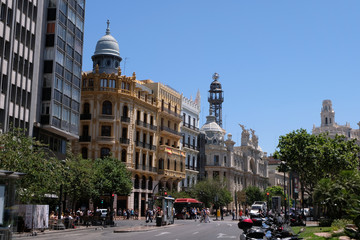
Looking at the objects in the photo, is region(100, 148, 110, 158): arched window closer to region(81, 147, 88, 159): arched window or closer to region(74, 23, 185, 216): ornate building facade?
region(74, 23, 185, 216): ornate building facade

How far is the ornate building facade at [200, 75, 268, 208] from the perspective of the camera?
9900cm

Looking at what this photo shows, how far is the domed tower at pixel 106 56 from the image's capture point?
6831 cm

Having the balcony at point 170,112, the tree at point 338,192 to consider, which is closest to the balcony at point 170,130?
the balcony at point 170,112

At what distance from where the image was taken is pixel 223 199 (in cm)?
7900

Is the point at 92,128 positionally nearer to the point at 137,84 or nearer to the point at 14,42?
the point at 137,84

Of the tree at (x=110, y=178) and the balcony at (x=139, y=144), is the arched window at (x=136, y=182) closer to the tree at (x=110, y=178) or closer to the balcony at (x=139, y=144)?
the balcony at (x=139, y=144)

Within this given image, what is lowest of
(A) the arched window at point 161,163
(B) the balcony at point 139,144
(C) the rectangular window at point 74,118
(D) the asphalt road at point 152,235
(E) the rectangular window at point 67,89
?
(D) the asphalt road at point 152,235

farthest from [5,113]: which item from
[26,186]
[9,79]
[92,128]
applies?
[92,128]

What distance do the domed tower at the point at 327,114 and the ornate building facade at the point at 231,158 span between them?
6442 centimetres

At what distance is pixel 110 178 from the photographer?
5062cm

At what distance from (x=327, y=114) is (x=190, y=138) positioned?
354ft

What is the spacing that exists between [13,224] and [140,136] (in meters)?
55.0

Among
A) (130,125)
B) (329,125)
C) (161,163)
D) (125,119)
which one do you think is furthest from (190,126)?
(329,125)

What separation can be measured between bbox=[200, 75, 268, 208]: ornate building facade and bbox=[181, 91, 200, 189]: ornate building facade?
4.55 m
